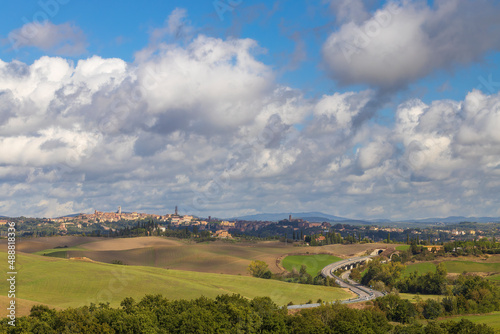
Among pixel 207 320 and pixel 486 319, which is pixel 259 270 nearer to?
pixel 486 319

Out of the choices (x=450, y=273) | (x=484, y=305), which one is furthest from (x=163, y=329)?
(x=450, y=273)

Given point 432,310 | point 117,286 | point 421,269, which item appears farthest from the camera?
point 421,269

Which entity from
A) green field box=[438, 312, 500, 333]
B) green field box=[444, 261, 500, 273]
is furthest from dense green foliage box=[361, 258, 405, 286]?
green field box=[438, 312, 500, 333]

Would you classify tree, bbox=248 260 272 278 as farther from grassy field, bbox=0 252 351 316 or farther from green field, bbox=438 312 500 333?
green field, bbox=438 312 500 333

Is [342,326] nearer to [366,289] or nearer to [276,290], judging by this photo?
[276,290]

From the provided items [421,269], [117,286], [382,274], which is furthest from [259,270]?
[117,286]

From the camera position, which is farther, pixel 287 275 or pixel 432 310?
pixel 287 275

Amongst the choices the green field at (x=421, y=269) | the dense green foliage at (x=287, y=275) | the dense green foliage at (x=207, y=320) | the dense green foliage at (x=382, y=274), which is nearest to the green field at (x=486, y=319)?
the dense green foliage at (x=207, y=320)
